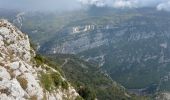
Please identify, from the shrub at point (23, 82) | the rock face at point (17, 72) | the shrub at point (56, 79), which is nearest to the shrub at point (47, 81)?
the rock face at point (17, 72)

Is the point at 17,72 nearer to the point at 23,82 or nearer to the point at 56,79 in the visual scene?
the point at 23,82

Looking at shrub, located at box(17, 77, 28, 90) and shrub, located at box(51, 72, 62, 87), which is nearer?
shrub, located at box(17, 77, 28, 90)

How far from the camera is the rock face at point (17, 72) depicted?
94.1 meters

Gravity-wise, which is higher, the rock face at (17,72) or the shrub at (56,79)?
the rock face at (17,72)

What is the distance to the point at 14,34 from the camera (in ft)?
406

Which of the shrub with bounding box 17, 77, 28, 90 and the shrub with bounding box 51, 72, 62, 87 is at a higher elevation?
the shrub with bounding box 17, 77, 28, 90

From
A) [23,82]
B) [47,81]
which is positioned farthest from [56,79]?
[23,82]


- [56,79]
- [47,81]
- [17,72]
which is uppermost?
[17,72]

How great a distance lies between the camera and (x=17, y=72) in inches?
4031

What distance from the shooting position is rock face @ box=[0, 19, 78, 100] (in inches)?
3706

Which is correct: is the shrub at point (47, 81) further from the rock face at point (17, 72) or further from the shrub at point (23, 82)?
the shrub at point (23, 82)

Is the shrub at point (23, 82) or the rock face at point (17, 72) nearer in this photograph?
the rock face at point (17, 72)

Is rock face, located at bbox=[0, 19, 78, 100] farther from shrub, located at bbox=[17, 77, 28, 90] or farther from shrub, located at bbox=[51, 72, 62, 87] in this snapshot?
shrub, located at bbox=[51, 72, 62, 87]

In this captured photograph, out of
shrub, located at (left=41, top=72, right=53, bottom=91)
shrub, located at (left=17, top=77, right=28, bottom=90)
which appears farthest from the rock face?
shrub, located at (left=41, top=72, right=53, bottom=91)
